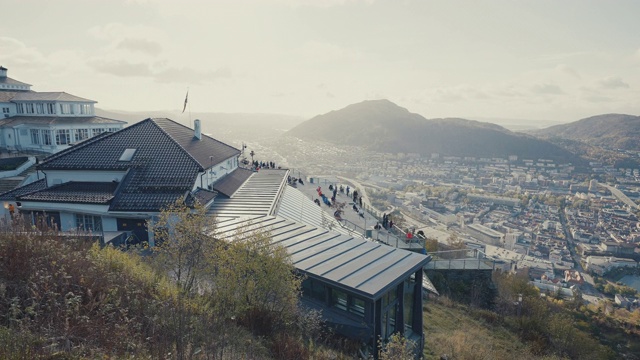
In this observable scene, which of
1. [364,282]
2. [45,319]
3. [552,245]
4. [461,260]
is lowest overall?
[552,245]

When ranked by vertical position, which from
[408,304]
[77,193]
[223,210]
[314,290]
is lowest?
[408,304]

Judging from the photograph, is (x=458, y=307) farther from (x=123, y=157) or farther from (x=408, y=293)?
(x=123, y=157)

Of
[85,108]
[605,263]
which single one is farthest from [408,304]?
[605,263]

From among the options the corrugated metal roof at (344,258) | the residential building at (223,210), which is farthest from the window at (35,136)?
the corrugated metal roof at (344,258)

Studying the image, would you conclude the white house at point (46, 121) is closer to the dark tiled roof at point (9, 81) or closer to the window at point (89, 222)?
the dark tiled roof at point (9, 81)

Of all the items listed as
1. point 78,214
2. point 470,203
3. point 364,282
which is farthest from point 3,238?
point 470,203

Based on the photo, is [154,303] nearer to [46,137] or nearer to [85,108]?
[46,137]

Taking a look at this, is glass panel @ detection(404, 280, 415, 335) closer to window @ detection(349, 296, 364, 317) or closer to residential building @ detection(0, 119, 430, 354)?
residential building @ detection(0, 119, 430, 354)
